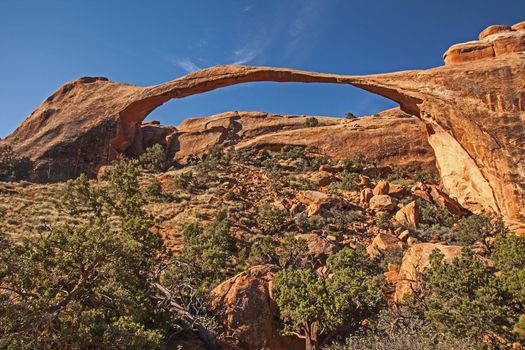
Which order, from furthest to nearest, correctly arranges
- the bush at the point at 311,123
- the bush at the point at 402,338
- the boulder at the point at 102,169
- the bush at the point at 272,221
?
the bush at the point at 311,123 < the boulder at the point at 102,169 < the bush at the point at 272,221 < the bush at the point at 402,338

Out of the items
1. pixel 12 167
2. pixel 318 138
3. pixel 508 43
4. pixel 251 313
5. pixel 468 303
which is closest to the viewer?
pixel 468 303

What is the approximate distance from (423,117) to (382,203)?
738 cm

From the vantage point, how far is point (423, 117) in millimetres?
19734

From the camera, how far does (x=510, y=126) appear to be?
15.1 metres

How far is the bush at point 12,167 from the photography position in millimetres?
25984

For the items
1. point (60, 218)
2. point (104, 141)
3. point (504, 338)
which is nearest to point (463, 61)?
point (504, 338)

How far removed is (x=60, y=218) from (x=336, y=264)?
1485cm

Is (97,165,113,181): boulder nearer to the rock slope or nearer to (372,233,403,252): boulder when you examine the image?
the rock slope

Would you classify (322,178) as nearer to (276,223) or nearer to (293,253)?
(276,223)

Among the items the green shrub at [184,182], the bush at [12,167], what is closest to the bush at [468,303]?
the green shrub at [184,182]

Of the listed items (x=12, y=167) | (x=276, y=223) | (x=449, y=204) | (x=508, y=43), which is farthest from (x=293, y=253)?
(x=12, y=167)

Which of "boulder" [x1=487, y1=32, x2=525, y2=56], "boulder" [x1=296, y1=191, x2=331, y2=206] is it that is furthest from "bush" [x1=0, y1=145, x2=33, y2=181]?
"boulder" [x1=487, y1=32, x2=525, y2=56]

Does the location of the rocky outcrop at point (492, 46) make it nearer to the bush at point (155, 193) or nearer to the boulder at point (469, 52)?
the boulder at point (469, 52)

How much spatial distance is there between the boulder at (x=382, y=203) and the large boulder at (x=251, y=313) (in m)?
15.3
